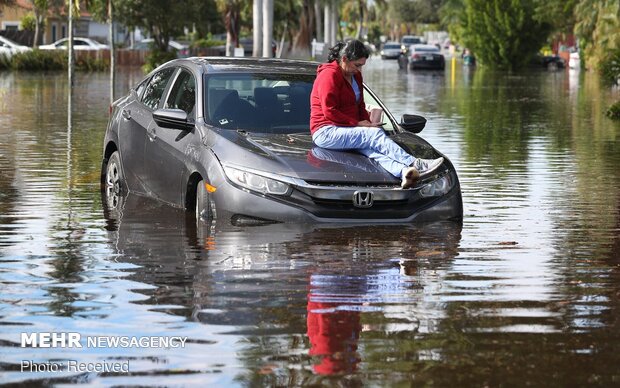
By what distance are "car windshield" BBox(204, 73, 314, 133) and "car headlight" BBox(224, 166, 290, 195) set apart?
3.03ft

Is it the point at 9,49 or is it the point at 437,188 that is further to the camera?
the point at 9,49

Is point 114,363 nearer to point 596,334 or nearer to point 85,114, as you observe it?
point 596,334

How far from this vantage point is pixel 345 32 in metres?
182

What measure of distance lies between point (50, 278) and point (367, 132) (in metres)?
3.22

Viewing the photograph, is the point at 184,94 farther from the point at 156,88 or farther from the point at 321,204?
the point at 321,204

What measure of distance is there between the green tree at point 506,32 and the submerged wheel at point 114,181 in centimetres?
6788

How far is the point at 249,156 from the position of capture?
10.7 m

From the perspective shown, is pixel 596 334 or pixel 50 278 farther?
pixel 50 278

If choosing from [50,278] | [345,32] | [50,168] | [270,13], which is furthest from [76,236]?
[345,32]

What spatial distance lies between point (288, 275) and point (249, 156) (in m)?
1.88

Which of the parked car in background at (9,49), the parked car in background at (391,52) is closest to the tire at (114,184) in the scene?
the parked car in background at (9,49)

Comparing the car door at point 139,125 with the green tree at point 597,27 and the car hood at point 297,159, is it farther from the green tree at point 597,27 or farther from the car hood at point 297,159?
the green tree at point 597,27

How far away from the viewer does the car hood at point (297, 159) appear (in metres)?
10.5

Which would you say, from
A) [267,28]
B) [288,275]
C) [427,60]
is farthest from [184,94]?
[427,60]
